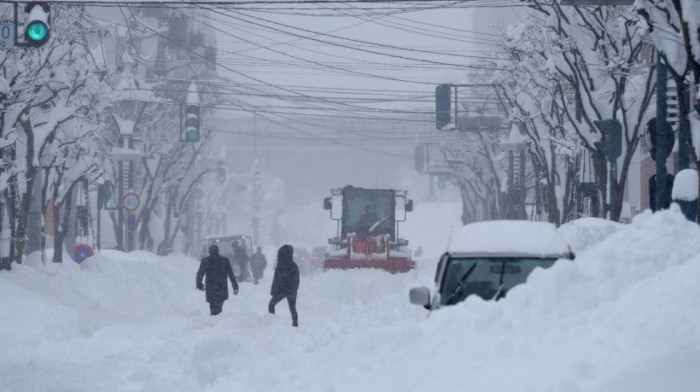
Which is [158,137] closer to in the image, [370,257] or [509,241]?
[370,257]

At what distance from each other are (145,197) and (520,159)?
1461 cm

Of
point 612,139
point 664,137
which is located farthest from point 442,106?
point 664,137

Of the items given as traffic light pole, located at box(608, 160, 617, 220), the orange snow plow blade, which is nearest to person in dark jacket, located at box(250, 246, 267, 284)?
the orange snow plow blade

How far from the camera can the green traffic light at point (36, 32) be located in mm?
14875

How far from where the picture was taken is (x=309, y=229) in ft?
492

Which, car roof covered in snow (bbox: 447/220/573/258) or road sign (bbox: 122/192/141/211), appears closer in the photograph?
car roof covered in snow (bbox: 447/220/573/258)

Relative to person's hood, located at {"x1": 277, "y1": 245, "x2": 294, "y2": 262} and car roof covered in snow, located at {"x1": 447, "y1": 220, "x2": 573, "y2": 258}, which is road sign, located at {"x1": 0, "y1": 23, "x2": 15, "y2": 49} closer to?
person's hood, located at {"x1": 277, "y1": 245, "x2": 294, "y2": 262}

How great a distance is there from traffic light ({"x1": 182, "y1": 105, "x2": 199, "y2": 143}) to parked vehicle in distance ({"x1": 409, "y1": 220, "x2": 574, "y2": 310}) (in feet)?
73.3

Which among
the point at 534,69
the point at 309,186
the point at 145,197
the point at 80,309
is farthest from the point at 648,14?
the point at 309,186

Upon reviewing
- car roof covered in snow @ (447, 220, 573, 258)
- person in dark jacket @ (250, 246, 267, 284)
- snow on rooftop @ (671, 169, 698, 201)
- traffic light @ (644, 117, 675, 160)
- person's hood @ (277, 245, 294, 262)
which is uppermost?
traffic light @ (644, 117, 675, 160)

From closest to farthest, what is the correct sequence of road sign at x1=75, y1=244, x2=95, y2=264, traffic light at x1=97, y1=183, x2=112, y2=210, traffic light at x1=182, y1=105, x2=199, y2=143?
road sign at x1=75, y1=244, x2=95, y2=264 → traffic light at x1=182, y1=105, x2=199, y2=143 → traffic light at x1=97, y1=183, x2=112, y2=210

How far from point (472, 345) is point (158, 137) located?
27.8 m

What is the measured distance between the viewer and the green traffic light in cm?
1488

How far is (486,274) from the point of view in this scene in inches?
404
